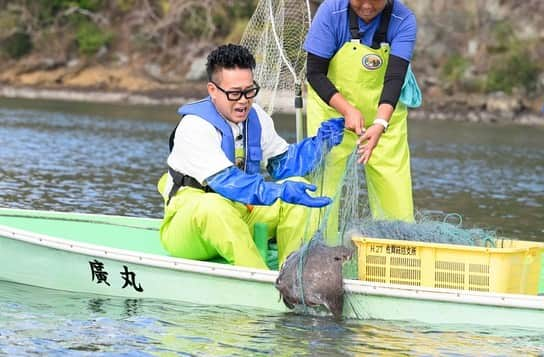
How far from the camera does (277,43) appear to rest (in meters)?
10.4

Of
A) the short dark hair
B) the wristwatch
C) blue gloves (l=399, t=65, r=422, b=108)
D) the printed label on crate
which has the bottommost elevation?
the printed label on crate

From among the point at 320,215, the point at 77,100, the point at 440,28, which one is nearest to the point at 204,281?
the point at 320,215

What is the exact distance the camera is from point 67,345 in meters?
7.42

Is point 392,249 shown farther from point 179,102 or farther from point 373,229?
point 179,102

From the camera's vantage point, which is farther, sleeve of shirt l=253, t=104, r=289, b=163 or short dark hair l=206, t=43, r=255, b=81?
sleeve of shirt l=253, t=104, r=289, b=163

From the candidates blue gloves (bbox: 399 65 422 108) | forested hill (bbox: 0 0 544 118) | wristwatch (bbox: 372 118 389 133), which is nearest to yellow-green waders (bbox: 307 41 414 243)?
blue gloves (bbox: 399 65 422 108)

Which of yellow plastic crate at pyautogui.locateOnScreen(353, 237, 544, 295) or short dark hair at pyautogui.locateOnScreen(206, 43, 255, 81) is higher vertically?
short dark hair at pyautogui.locateOnScreen(206, 43, 255, 81)

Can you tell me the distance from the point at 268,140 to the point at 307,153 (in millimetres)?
298

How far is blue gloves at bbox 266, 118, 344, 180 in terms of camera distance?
838 centimetres

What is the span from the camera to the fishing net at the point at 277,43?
10.4m

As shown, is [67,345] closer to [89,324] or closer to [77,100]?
[89,324]

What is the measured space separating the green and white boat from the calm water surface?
8 centimetres

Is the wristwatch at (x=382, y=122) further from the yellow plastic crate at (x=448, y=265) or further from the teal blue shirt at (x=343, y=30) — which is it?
the yellow plastic crate at (x=448, y=265)

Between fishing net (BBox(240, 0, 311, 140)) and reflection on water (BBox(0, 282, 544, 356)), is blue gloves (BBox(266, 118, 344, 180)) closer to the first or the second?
reflection on water (BBox(0, 282, 544, 356))
